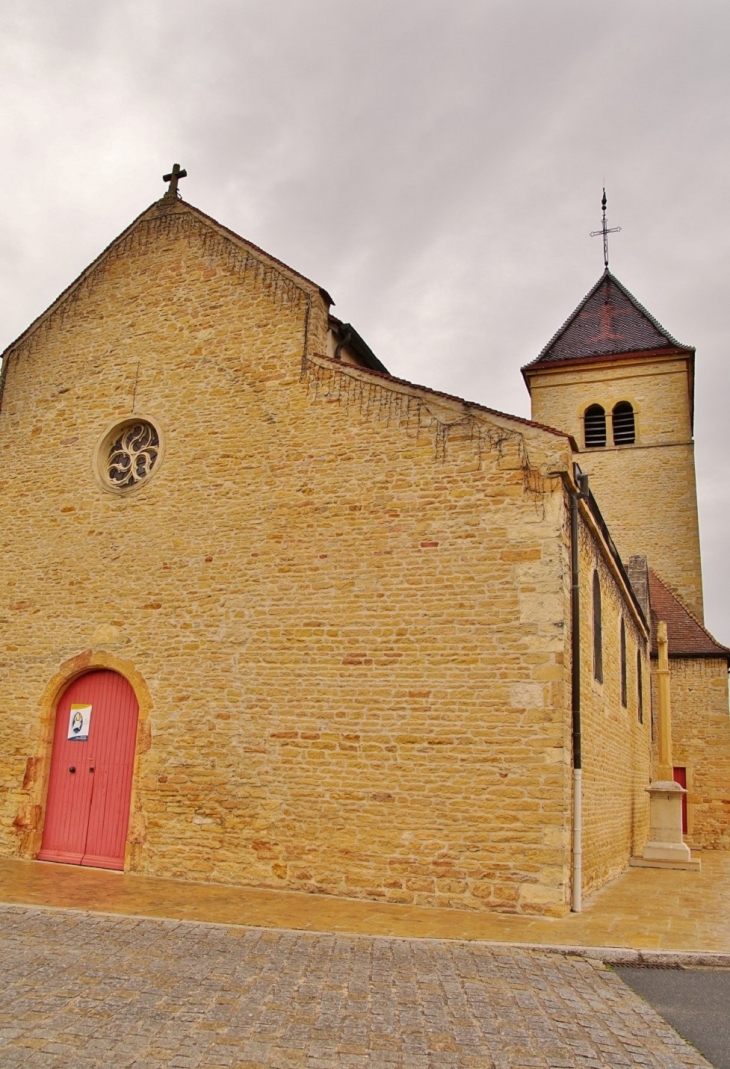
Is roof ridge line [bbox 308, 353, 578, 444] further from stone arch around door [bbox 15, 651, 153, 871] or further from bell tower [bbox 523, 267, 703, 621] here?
bell tower [bbox 523, 267, 703, 621]

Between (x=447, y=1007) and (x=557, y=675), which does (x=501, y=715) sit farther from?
(x=447, y=1007)

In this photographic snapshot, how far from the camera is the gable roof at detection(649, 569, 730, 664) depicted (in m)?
19.3

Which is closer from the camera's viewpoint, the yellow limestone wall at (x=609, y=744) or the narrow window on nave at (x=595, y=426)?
the yellow limestone wall at (x=609, y=744)

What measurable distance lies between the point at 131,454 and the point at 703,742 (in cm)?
1446

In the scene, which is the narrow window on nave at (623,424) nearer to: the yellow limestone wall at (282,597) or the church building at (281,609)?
the church building at (281,609)

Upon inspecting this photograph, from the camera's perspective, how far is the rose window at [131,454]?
1112cm

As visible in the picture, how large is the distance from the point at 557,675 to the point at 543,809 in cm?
127

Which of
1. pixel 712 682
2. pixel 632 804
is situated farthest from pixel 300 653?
pixel 712 682

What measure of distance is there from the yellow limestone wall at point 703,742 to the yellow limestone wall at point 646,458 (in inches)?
124

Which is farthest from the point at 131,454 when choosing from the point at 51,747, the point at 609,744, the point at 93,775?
the point at 609,744

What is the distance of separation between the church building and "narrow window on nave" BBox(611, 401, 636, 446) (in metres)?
13.7

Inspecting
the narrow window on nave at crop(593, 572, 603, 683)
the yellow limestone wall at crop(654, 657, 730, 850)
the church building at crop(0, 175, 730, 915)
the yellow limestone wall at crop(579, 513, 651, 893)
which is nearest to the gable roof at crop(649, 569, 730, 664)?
the yellow limestone wall at crop(654, 657, 730, 850)

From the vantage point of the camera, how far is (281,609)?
960 centimetres

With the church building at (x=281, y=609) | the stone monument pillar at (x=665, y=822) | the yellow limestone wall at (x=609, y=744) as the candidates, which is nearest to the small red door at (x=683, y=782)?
the yellow limestone wall at (x=609, y=744)
